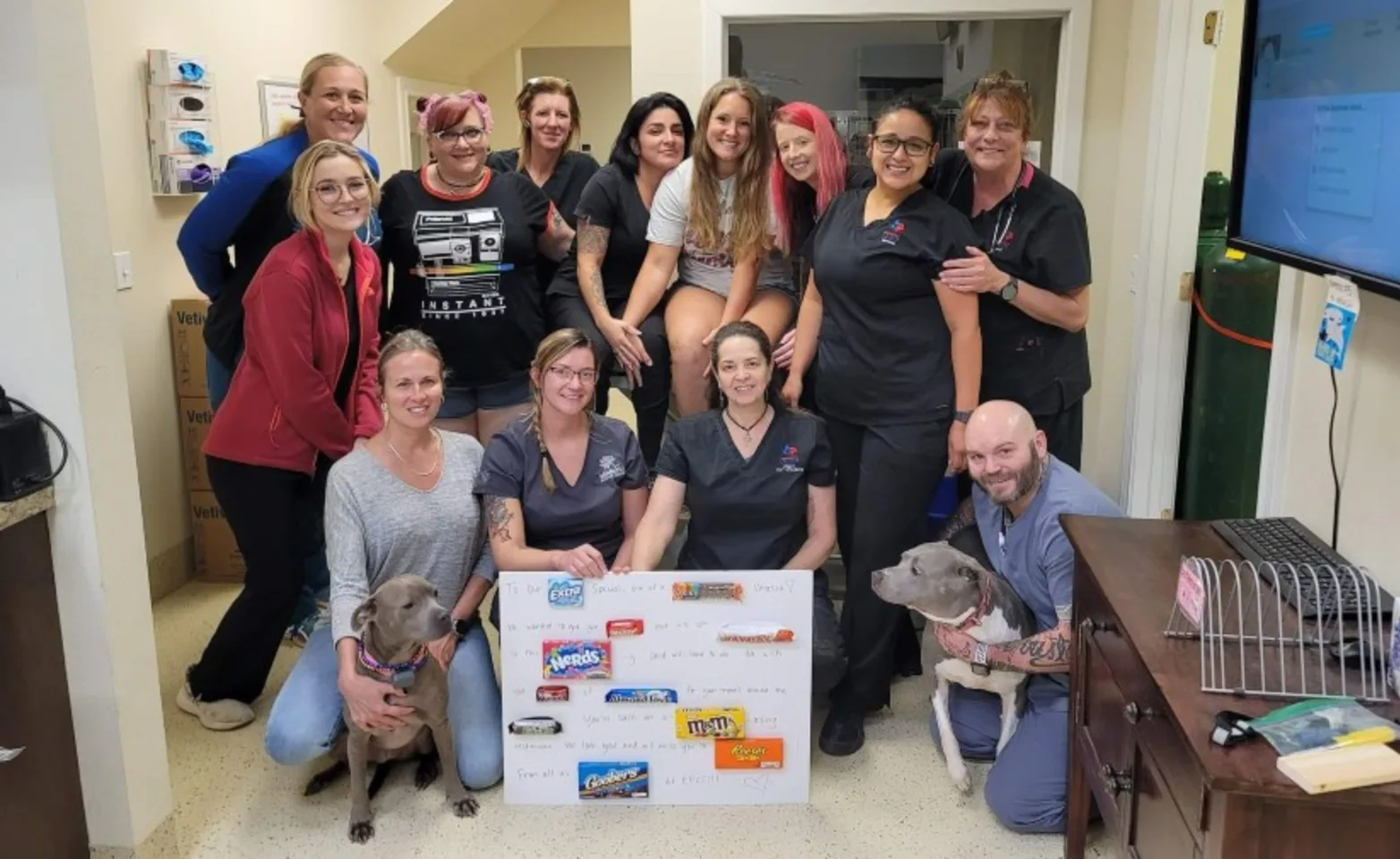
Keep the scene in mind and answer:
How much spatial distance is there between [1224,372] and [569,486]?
2.15 meters

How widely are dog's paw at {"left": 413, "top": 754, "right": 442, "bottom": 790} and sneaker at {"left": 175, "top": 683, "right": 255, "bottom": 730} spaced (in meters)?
0.56

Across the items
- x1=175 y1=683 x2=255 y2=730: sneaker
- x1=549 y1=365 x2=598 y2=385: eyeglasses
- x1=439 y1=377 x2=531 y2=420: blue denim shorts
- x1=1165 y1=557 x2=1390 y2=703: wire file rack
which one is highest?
x1=549 y1=365 x2=598 y2=385: eyeglasses

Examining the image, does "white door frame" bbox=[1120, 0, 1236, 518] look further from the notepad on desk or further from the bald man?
the notepad on desk

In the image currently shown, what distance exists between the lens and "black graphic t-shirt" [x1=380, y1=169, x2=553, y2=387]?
9.69 feet

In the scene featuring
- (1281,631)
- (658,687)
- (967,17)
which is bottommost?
(658,687)

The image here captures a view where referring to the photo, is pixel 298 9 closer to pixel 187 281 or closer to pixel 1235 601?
pixel 187 281

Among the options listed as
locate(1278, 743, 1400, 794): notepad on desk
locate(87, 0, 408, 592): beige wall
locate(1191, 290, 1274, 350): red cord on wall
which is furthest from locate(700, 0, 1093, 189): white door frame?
locate(1278, 743, 1400, 794): notepad on desk

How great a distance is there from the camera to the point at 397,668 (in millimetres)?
2373

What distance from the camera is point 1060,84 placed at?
391 cm

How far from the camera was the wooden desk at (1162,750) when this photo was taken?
1271 millimetres

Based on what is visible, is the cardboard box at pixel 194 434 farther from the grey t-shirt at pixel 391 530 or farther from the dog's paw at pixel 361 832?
the dog's paw at pixel 361 832

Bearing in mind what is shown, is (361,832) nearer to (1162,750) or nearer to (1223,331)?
(1162,750)

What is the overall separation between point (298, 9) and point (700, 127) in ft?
7.83

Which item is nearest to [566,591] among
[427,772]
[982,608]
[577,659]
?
[577,659]
